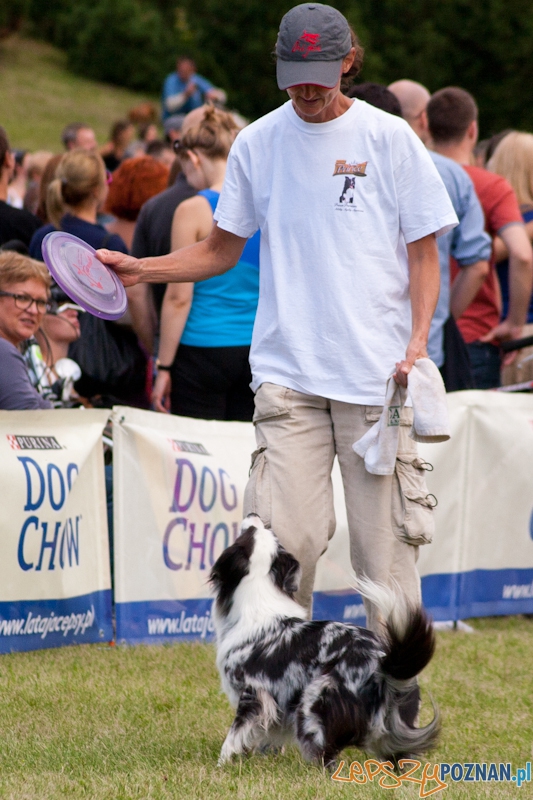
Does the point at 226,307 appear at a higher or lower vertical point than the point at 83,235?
lower

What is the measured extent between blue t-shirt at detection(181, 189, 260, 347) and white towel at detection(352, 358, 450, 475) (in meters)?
2.30

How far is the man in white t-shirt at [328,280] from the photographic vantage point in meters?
A: 3.64

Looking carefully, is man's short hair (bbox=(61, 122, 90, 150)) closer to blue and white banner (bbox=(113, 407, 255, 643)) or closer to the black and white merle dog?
blue and white banner (bbox=(113, 407, 255, 643))

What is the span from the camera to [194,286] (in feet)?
19.7

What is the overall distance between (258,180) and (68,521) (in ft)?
7.55

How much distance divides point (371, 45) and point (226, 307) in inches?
1326

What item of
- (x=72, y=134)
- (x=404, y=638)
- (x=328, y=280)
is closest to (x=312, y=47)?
(x=328, y=280)

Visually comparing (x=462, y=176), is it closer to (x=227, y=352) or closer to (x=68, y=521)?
(x=227, y=352)

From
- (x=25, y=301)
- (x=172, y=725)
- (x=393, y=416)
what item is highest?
(x=25, y=301)

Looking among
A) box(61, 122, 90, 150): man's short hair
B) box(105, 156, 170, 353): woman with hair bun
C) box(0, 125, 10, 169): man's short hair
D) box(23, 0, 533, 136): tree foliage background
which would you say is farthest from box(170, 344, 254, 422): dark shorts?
box(23, 0, 533, 136): tree foliage background

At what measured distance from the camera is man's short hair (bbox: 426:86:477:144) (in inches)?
263

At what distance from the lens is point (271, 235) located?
3758 millimetres

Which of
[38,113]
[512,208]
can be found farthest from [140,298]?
[38,113]

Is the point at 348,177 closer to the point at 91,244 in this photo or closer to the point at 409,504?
the point at 409,504
